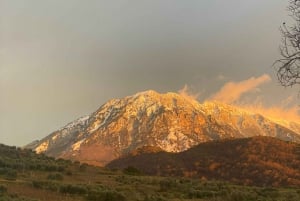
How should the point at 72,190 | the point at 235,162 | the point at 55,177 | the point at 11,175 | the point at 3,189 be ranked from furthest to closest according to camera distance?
1. the point at 235,162
2. the point at 55,177
3. the point at 11,175
4. the point at 72,190
5. the point at 3,189

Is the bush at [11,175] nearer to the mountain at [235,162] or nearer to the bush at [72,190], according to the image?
the bush at [72,190]

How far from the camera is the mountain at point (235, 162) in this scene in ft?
328

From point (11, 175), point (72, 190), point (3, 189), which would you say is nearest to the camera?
point (3, 189)

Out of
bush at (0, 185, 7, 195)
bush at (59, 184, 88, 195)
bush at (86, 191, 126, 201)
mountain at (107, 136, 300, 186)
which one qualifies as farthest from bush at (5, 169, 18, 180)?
mountain at (107, 136, 300, 186)

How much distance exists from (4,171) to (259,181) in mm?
69869

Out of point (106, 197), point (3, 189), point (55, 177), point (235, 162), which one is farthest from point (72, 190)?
point (235, 162)

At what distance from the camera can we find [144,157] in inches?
5187

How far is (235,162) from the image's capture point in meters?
114

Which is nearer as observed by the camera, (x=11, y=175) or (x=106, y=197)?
(x=106, y=197)

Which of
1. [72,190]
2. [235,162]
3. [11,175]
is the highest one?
[235,162]

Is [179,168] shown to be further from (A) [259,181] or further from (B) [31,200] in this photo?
(B) [31,200]

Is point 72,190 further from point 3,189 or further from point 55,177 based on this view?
point 55,177

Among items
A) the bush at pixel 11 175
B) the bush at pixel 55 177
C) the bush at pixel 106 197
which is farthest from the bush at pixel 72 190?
the bush at pixel 55 177

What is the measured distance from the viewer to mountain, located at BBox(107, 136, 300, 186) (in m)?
99.9
